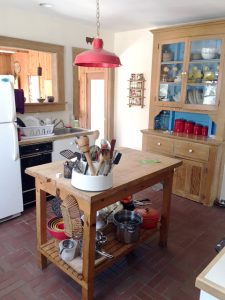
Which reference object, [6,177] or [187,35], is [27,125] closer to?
[6,177]

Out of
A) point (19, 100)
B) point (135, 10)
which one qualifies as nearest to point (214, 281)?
point (19, 100)

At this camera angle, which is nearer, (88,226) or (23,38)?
(88,226)

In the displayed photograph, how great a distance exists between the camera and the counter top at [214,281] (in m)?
0.83

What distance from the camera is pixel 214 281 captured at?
2.81 ft

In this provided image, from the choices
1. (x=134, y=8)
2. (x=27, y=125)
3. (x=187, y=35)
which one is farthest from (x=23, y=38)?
(x=187, y=35)

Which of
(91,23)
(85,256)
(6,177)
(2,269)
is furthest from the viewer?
(91,23)

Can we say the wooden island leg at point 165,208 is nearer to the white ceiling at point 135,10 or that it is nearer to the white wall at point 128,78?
the white ceiling at point 135,10

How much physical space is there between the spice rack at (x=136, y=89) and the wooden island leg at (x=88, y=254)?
303 centimetres

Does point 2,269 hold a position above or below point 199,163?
below

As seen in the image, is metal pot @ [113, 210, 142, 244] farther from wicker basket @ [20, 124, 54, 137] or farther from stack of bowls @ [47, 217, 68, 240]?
wicker basket @ [20, 124, 54, 137]

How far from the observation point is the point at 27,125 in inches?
136

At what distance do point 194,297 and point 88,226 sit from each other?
3.56 ft

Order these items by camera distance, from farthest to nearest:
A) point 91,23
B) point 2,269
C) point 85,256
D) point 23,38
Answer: point 91,23 → point 23,38 → point 2,269 → point 85,256

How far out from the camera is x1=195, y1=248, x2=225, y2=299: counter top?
83 cm
